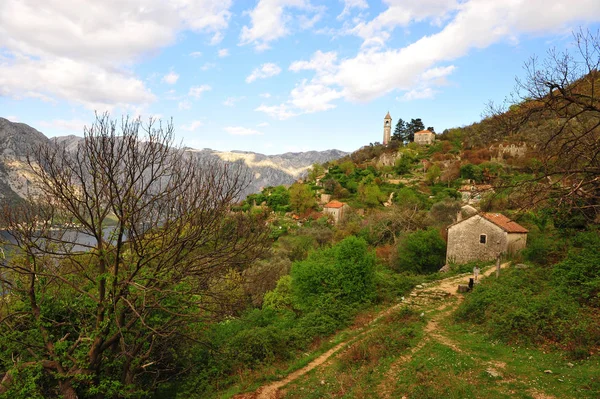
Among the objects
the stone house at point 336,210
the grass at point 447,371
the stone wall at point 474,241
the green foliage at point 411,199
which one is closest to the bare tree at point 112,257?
the grass at point 447,371

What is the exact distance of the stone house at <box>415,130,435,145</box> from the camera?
82006mm

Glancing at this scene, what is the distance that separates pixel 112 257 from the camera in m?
9.74

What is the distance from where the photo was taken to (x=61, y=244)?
9.30 m

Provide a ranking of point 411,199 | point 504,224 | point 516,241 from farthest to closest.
A: 1. point 411,199
2. point 504,224
3. point 516,241

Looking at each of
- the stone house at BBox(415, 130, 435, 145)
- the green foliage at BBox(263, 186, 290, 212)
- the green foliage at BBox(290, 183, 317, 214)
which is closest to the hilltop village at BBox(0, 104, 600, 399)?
the green foliage at BBox(290, 183, 317, 214)

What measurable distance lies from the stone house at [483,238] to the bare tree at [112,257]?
746 inches

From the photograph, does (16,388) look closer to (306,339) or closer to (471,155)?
(306,339)

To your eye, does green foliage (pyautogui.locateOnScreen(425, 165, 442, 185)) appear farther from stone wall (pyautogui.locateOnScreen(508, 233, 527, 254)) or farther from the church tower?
the church tower

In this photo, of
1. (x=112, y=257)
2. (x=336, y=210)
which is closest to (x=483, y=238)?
(x=112, y=257)

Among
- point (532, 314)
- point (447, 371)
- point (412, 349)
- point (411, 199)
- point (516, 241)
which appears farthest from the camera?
point (411, 199)

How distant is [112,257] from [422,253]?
2120 cm

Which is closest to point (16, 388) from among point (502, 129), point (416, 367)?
point (416, 367)

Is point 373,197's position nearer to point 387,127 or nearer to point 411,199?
point 411,199

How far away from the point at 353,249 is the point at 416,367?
7.38 metres
